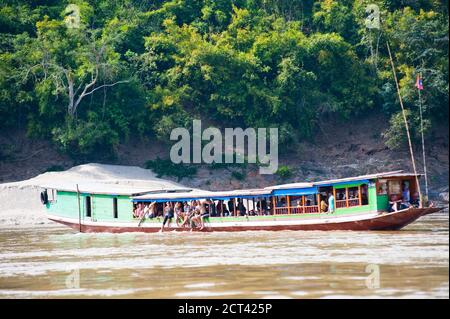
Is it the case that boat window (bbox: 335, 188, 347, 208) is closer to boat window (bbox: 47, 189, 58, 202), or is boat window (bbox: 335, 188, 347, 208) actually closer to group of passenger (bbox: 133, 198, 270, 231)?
group of passenger (bbox: 133, 198, 270, 231)

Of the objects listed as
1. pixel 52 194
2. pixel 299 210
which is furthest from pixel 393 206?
pixel 52 194

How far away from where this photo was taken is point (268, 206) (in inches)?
1100

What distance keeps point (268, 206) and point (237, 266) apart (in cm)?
925

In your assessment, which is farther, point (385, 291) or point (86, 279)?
point (86, 279)

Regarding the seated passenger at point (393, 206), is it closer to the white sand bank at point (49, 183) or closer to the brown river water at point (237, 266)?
the brown river water at point (237, 266)

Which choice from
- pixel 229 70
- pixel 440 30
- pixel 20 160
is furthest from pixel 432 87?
pixel 20 160

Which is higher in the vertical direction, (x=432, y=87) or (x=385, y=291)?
(x=432, y=87)

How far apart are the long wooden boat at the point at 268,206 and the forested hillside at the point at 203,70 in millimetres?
9093

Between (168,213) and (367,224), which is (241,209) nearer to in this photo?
(168,213)

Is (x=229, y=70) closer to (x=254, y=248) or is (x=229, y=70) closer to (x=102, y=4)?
(x=102, y=4)

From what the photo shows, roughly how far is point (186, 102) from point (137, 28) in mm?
4570

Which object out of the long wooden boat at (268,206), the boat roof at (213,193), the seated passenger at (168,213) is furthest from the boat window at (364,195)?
the seated passenger at (168,213)

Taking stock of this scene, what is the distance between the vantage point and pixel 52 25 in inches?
1625

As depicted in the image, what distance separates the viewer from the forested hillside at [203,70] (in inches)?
1590
